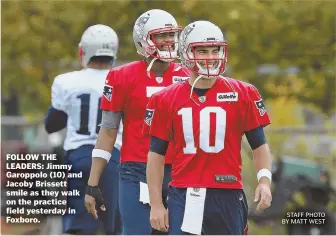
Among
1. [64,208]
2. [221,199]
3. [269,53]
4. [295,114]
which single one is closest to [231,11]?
[269,53]

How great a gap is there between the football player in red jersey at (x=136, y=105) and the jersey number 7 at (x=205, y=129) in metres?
1.23

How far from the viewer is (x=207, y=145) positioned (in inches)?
281

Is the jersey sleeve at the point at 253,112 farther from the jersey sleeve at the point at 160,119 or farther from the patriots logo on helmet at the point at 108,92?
the patriots logo on helmet at the point at 108,92

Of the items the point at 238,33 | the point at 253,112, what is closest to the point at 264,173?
the point at 253,112

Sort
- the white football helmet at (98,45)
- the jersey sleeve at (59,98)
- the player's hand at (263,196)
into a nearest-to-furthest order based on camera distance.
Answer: the player's hand at (263,196), the jersey sleeve at (59,98), the white football helmet at (98,45)

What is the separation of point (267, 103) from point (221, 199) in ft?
30.2

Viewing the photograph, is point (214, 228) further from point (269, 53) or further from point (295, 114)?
point (295, 114)

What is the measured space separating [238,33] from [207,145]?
853cm

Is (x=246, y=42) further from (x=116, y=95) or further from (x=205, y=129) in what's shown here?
(x=205, y=129)

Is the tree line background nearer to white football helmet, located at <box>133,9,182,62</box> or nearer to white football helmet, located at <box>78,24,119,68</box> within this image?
white football helmet, located at <box>78,24,119,68</box>

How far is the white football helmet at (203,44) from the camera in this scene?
719 cm

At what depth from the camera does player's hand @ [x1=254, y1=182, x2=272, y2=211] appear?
7.00 metres

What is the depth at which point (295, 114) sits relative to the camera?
1697 cm

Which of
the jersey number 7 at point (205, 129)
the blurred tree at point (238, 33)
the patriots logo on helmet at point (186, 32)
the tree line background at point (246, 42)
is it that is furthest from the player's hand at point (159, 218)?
the blurred tree at point (238, 33)
